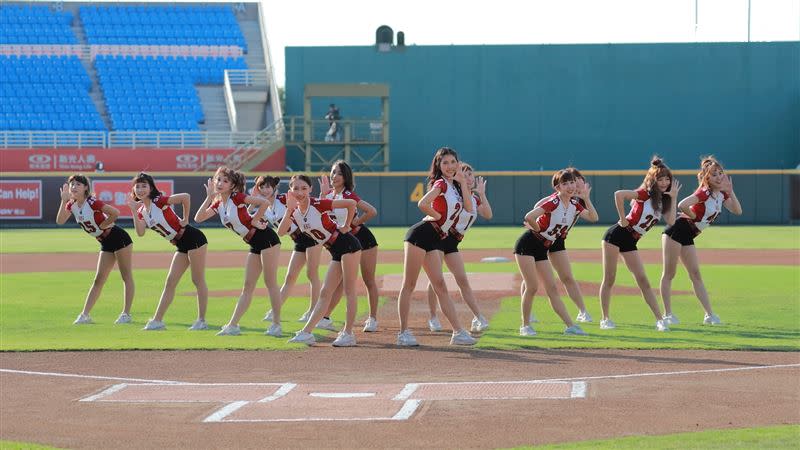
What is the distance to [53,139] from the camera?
50.9m

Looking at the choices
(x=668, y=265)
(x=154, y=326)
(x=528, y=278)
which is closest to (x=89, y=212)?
(x=154, y=326)

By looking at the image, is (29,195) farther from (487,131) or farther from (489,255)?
(489,255)

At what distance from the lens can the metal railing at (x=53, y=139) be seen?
165 ft

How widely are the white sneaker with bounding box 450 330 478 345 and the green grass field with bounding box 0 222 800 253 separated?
19924 millimetres

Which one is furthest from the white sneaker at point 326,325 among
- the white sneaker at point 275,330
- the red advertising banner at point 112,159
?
the red advertising banner at point 112,159

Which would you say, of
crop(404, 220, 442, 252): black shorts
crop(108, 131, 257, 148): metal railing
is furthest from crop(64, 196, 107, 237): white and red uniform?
crop(108, 131, 257, 148): metal railing

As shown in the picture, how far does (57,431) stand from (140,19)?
5460 centimetres

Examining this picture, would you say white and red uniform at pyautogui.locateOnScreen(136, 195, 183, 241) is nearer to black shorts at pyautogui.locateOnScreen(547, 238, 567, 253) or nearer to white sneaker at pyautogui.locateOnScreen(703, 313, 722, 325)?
black shorts at pyautogui.locateOnScreen(547, 238, 567, 253)

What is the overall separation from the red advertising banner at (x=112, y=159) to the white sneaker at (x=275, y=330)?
120 ft

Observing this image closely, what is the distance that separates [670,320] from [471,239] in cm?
2343

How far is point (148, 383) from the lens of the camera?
1080 cm

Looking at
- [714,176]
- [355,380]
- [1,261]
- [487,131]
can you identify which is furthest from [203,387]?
[487,131]

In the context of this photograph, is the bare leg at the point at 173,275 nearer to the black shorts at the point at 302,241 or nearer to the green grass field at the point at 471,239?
the black shorts at the point at 302,241

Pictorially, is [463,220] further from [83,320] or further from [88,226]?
[83,320]
